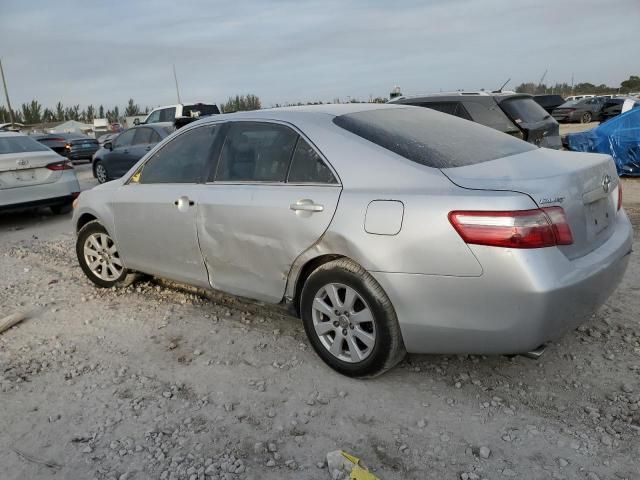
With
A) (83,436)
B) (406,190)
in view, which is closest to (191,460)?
Answer: (83,436)

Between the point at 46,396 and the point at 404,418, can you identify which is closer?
the point at 404,418

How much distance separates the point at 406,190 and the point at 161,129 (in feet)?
30.5

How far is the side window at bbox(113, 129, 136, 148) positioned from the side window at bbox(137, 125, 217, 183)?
27.2 feet

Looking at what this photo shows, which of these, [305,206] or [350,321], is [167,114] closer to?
[305,206]

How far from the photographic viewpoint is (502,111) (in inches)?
301

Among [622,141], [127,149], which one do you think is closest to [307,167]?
[622,141]

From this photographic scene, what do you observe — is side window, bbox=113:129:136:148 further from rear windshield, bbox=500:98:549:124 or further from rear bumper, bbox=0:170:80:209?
rear windshield, bbox=500:98:549:124

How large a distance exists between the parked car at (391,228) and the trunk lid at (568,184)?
0.01 m

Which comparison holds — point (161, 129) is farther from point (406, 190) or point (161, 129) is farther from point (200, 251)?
point (406, 190)

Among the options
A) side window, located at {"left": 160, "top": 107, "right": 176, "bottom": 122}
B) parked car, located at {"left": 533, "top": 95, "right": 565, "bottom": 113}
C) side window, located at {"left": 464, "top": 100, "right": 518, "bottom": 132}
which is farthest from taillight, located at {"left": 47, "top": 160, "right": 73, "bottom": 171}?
parked car, located at {"left": 533, "top": 95, "right": 565, "bottom": 113}

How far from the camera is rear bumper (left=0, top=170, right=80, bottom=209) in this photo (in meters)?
8.14

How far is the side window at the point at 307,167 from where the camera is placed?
322 centimetres

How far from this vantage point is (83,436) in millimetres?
2854

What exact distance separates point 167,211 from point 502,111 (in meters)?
5.41
